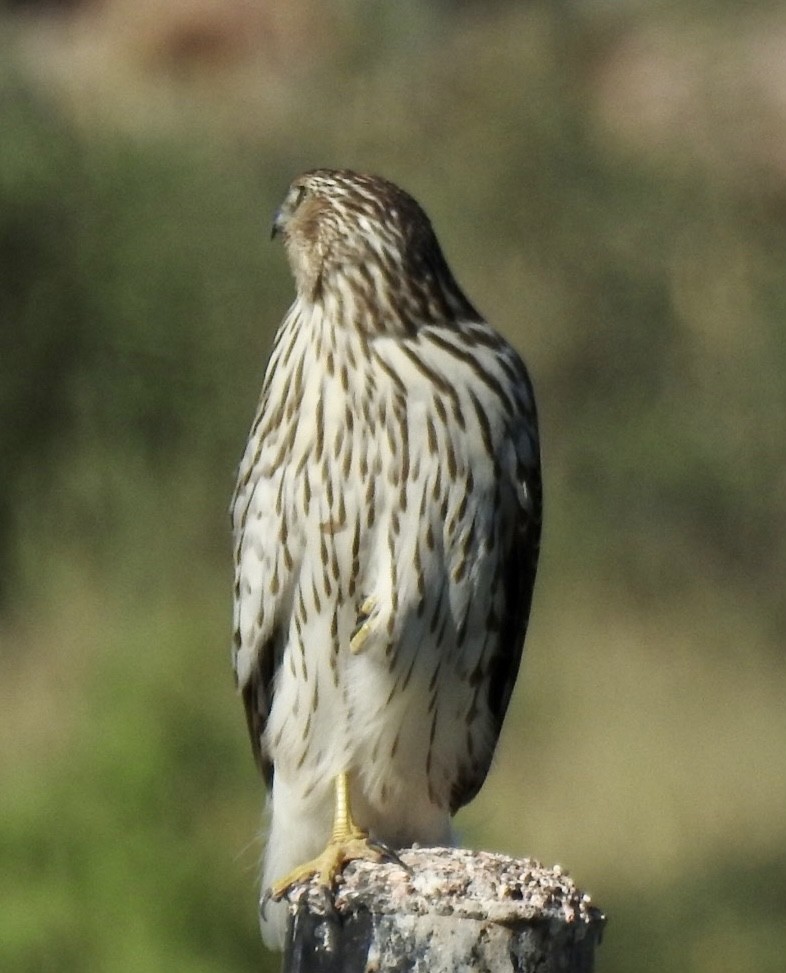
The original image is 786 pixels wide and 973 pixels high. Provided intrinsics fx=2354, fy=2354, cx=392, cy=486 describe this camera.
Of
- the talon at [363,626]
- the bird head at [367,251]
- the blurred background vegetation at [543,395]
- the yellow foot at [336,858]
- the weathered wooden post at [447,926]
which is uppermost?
the blurred background vegetation at [543,395]

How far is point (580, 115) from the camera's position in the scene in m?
17.0

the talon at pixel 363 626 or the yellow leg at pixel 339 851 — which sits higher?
the talon at pixel 363 626

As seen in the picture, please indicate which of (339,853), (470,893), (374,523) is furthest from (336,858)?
(470,893)

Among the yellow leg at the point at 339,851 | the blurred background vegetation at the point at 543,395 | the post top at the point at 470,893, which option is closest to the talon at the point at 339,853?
the yellow leg at the point at 339,851

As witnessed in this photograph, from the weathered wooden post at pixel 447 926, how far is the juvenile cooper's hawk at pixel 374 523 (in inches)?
40.5

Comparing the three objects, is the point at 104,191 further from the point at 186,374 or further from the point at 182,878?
the point at 182,878

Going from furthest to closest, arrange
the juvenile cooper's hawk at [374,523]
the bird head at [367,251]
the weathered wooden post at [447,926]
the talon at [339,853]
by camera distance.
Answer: the bird head at [367,251], the juvenile cooper's hawk at [374,523], the talon at [339,853], the weathered wooden post at [447,926]

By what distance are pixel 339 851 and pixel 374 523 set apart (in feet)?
2.00

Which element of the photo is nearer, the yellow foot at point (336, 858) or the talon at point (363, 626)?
the yellow foot at point (336, 858)

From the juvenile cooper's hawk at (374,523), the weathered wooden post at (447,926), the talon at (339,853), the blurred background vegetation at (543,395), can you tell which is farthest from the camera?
the blurred background vegetation at (543,395)

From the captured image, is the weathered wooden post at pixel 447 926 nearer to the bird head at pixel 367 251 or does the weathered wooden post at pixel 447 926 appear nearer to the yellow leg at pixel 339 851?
the yellow leg at pixel 339 851

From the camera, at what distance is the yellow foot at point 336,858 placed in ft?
12.6

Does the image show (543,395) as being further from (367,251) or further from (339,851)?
(339,851)

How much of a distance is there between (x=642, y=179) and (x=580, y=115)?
0.95 meters
